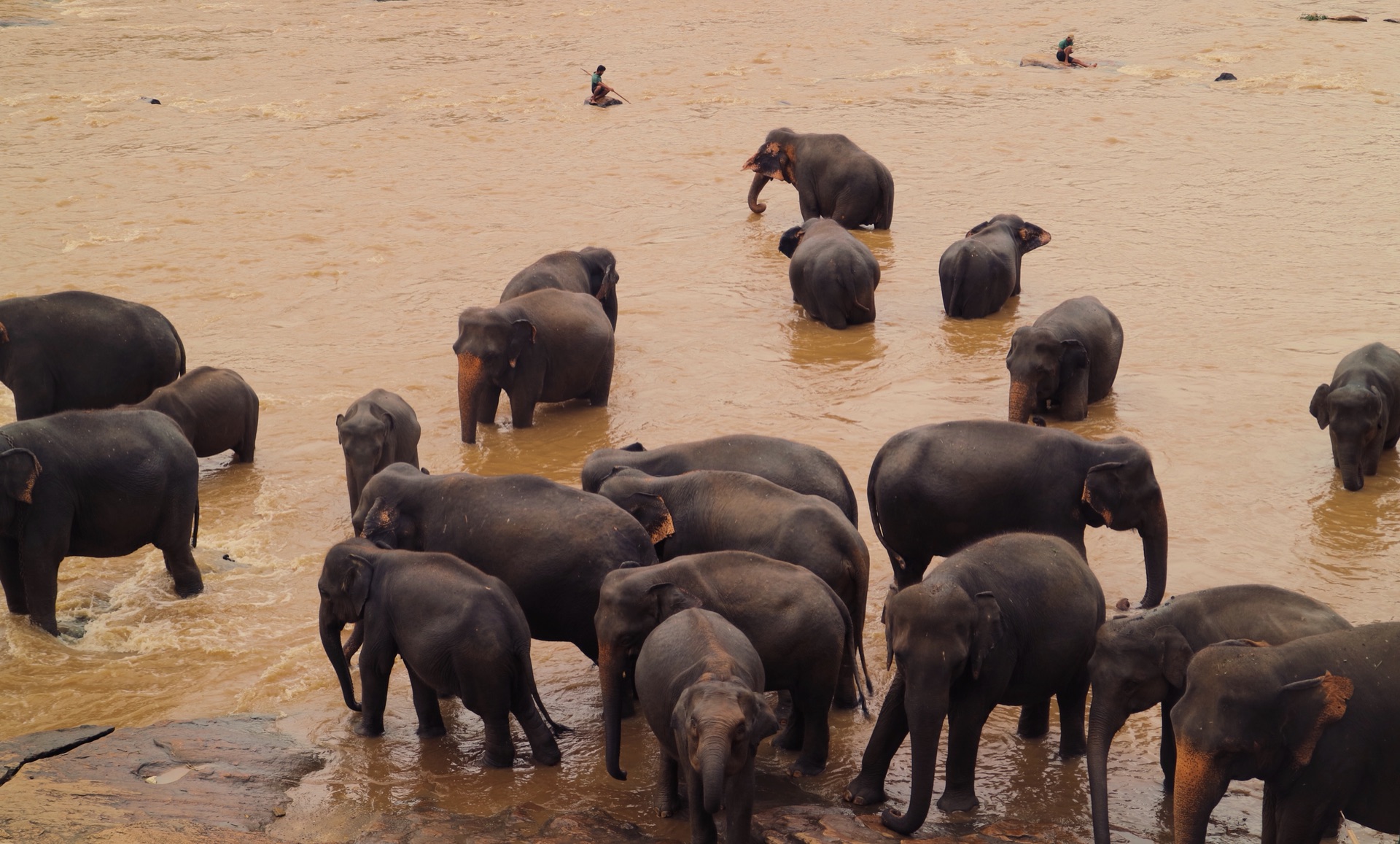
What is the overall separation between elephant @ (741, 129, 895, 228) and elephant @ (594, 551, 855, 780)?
30.3 feet

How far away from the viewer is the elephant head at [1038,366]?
28.6 feet

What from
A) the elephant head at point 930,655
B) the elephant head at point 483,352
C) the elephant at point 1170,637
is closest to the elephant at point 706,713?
the elephant head at point 930,655

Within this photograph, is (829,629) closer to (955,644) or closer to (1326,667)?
(955,644)

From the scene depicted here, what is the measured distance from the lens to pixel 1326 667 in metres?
4.34

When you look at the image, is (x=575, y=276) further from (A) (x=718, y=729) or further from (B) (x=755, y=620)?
(A) (x=718, y=729)

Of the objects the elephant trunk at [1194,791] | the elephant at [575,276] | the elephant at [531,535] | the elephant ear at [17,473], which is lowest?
the elephant trunk at [1194,791]

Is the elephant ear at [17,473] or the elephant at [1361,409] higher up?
the elephant ear at [17,473]

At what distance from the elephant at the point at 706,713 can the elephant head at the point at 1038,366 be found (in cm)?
432

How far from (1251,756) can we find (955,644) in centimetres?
100

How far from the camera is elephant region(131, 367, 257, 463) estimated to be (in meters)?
8.31

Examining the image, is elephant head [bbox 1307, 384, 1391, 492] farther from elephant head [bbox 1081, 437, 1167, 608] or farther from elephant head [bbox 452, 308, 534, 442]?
elephant head [bbox 452, 308, 534, 442]

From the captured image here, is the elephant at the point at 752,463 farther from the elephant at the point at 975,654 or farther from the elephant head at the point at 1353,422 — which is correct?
the elephant head at the point at 1353,422

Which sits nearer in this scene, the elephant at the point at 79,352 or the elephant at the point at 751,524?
the elephant at the point at 751,524

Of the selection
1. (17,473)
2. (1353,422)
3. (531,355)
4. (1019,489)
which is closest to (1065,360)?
(1353,422)
